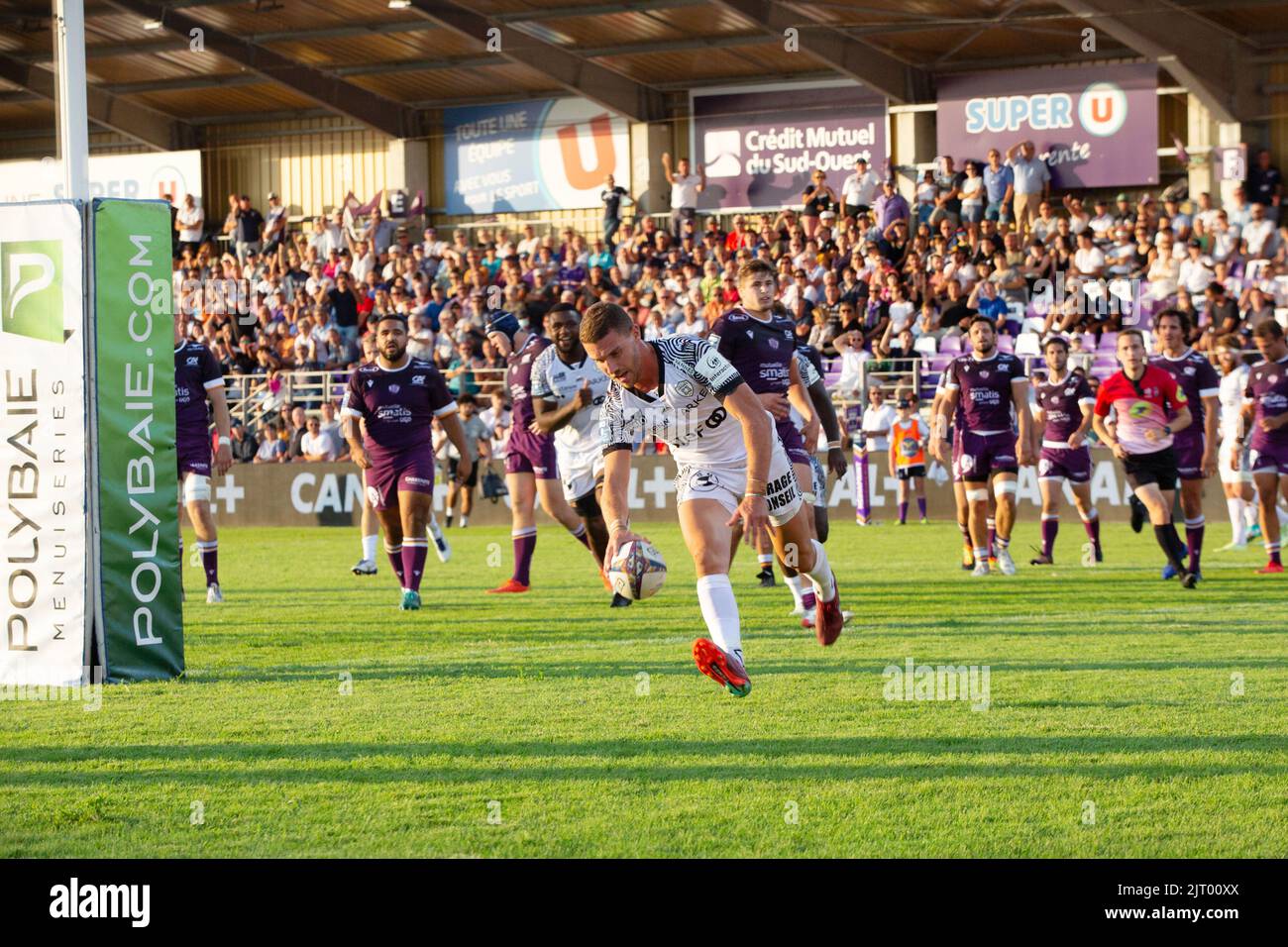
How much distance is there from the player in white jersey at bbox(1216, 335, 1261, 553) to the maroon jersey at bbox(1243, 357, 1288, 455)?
6.24ft

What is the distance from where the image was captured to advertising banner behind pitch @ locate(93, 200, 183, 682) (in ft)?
30.8

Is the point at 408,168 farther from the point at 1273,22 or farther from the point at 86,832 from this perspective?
the point at 86,832

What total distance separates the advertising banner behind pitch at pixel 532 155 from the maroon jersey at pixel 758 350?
26.2 meters

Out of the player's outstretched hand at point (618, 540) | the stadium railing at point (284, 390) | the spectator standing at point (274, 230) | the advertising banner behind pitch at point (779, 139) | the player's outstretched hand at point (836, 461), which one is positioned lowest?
the player's outstretched hand at point (618, 540)

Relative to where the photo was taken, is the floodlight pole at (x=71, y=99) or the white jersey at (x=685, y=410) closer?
the white jersey at (x=685, y=410)

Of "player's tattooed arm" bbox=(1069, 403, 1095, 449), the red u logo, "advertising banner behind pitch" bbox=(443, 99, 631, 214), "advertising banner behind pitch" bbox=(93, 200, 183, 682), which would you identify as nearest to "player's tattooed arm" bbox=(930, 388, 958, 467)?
"player's tattooed arm" bbox=(1069, 403, 1095, 449)

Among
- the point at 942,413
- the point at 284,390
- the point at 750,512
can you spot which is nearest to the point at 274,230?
the point at 284,390

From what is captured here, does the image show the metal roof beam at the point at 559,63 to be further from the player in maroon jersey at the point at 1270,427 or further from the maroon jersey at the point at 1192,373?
the player in maroon jersey at the point at 1270,427

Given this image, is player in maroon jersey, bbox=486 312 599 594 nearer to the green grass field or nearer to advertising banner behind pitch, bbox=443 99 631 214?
the green grass field

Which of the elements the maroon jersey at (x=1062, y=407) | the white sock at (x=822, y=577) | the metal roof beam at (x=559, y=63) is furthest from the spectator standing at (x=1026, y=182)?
the white sock at (x=822, y=577)

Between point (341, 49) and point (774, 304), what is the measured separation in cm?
2686

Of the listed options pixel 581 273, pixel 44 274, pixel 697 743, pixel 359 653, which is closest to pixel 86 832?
pixel 697 743

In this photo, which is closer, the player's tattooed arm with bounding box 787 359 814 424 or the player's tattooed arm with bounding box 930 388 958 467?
the player's tattooed arm with bounding box 787 359 814 424

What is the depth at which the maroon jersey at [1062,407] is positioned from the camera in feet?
56.4
